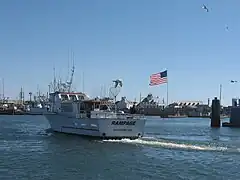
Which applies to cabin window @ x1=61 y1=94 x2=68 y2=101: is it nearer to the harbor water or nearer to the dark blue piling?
the harbor water

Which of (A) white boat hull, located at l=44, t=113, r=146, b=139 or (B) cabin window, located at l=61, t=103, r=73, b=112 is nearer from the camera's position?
(A) white boat hull, located at l=44, t=113, r=146, b=139

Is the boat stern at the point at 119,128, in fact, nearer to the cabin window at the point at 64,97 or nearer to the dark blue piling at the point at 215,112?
the cabin window at the point at 64,97

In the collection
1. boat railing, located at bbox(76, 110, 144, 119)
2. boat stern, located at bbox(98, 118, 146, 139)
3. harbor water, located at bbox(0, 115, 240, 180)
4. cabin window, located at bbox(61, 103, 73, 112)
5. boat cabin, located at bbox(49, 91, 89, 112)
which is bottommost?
harbor water, located at bbox(0, 115, 240, 180)

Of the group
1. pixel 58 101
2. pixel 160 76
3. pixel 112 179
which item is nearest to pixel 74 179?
pixel 112 179

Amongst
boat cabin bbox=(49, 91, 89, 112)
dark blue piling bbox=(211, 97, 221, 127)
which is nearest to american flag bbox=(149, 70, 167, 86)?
boat cabin bbox=(49, 91, 89, 112)

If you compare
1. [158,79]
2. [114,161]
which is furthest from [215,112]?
[114,161]

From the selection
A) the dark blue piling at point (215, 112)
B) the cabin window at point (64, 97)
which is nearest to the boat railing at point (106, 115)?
the cabin window at point (64, 97)

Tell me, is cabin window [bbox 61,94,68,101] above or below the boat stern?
above

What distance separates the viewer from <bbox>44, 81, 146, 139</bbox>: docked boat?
52.2 m

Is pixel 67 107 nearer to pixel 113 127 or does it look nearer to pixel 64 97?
pixel 64 97

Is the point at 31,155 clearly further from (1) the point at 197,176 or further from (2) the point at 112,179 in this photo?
(1) the point at 197,176

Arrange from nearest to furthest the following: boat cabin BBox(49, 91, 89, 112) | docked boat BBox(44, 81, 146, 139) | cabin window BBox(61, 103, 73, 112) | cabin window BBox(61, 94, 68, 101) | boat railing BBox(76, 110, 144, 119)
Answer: docked boat BBox(44, 81, 146, 139)
boat railing BBox(76, 110, 144, 119)
cabin window BBox(61, 103, 73, 112)
boat cabin BBox(49, 91, 89, 112)
cabin window BBox(61, 94, 68, 101)

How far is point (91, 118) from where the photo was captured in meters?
54.5

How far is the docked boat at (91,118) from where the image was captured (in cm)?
5216
